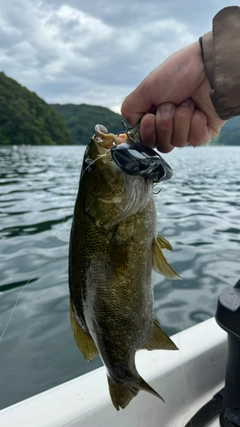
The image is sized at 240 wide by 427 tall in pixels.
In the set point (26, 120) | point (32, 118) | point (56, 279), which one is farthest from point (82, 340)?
point (32, 118)

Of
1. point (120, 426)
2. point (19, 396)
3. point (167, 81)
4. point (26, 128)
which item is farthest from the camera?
point (26, 128)

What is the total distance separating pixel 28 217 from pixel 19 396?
6.30 m

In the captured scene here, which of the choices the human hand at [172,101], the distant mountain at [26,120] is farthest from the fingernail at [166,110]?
the distant mountain at [26,120]

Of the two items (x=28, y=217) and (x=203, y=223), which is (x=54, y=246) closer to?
(x=28, y=217)

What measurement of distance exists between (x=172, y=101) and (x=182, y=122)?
133 millimetres

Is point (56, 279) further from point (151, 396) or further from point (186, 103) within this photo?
point (186, 103)

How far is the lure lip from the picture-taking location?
165 cm

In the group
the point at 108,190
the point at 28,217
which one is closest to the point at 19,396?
the point at 108,190

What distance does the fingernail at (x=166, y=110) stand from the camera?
2.19 m

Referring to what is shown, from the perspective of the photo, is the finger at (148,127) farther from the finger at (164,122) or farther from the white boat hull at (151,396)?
the white boat hull at (151,396)

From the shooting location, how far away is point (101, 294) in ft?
6.11

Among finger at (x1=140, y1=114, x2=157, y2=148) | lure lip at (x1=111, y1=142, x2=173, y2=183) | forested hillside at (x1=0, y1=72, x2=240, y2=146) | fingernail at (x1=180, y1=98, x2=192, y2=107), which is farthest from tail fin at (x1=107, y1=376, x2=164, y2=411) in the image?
forested hillside at (x1=0, y1=72, x2=240, y2=146)

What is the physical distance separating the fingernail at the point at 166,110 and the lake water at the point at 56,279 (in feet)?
2.99

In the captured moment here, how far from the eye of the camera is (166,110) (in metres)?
2.21
